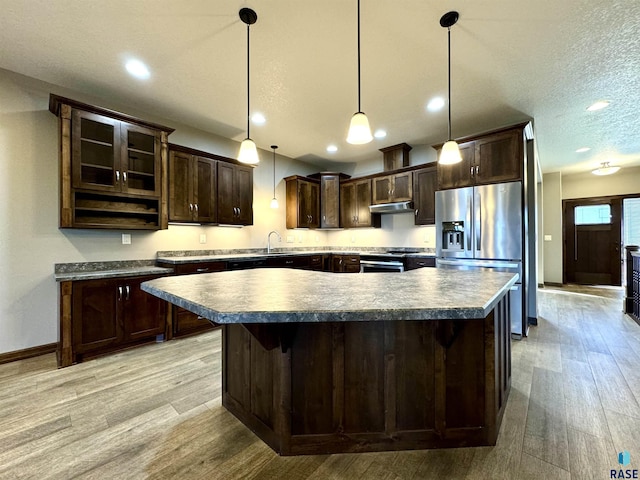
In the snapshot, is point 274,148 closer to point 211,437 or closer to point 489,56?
point 489,56

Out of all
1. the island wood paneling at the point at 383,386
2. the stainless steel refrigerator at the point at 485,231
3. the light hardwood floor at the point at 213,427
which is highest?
the stainless steel refrigerator at the point at 485,231

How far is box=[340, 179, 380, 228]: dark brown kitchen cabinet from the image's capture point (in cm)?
535

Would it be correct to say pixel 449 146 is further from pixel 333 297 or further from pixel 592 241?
pixel 592 241

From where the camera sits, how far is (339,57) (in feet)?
8.36

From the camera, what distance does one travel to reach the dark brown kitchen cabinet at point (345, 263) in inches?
204

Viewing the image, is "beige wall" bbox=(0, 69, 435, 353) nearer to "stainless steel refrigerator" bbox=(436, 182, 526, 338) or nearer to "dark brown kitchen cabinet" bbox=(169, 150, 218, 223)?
"dark brown kitchen cabinet" bbox=(169, 150, 218, 223)

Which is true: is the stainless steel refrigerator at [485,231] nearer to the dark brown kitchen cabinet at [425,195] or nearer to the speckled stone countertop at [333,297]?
the dark brown kitchen cabinet at [425,195]

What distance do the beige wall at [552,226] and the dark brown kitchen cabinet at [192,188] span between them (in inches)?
296

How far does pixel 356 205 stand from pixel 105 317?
163 inches

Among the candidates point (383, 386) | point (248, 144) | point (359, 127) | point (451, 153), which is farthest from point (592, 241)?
point (248, 144)

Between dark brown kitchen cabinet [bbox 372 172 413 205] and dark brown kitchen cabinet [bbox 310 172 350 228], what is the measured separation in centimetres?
81

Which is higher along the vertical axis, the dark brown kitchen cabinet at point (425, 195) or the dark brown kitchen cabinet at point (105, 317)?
the dark brown kitchen cabinet at point (425, 195)

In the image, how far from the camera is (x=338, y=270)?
5.39 meters

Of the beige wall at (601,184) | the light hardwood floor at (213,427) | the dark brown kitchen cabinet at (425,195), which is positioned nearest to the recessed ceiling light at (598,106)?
the dark brown kitchen cabinet at (425,195)
